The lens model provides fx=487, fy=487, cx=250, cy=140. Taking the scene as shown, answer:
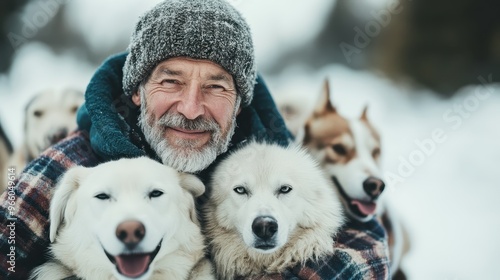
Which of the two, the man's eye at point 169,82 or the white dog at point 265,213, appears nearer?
the white dog at point 265,213

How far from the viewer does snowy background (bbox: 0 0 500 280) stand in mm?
4172

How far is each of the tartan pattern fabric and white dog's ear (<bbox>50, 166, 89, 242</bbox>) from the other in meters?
0.19

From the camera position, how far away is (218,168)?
216 cm

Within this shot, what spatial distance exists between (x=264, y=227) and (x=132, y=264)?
496 millimetres

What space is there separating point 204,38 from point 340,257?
110 centimetres

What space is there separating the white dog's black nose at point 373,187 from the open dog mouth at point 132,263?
157 cm

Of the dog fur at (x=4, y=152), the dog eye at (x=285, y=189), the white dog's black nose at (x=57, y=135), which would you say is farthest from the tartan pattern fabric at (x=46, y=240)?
the dog fur at (x=4, y=152)

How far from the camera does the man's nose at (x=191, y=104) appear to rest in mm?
2080

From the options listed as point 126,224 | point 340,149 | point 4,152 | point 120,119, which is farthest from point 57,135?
point 126,224

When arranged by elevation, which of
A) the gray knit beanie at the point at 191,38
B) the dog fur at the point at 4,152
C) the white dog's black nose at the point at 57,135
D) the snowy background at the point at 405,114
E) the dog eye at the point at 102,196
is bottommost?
the snowy background at the point at 405,114

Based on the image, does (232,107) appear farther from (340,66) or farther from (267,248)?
(340,66)

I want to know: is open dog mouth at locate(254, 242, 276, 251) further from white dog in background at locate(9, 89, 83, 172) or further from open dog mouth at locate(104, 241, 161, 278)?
white dog in background at locate(9, 89, 83, 172)

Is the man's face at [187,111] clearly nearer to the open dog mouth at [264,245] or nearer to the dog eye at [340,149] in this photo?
the open dog mouth at [264,245]

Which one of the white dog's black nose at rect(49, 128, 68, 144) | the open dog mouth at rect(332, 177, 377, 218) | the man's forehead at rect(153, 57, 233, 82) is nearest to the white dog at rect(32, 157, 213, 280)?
the man's forehead at rect(153, 57, 233, 82)
